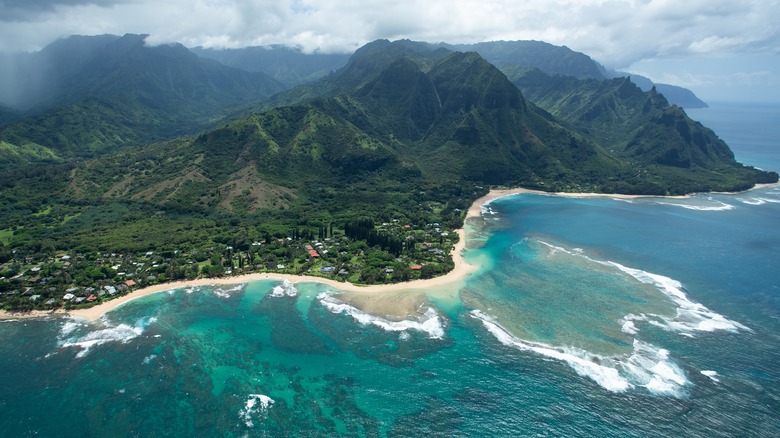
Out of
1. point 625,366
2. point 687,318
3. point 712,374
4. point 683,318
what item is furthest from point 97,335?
point 687,318

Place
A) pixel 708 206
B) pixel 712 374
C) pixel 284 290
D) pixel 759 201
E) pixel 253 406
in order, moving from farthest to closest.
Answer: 1. pixel 759 201
2. pixel 708 206
3. pixel 284 290
4. pixel 712 374
5. pixel 253 406

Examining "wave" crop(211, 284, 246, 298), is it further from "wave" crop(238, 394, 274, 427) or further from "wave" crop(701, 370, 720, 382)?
"wave" crop(701, 370, 720, 382)

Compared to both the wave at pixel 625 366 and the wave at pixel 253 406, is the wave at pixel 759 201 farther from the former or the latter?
the wave at pixel 253 406

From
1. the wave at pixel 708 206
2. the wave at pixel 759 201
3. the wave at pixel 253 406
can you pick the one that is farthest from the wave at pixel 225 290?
the wave at pixel 759 201

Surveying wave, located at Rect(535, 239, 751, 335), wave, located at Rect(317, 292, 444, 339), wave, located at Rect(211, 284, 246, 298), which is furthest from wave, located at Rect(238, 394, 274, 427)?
wave, located at Rect(535, 239, 751, 335)

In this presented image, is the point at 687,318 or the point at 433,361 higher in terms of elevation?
the point at 687,318

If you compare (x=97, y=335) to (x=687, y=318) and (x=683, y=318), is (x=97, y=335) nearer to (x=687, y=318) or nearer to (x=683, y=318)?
(x=683, y=318)
